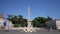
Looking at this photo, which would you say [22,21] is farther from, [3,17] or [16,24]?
[3,17]

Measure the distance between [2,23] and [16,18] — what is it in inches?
263

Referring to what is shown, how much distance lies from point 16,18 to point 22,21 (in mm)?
2766

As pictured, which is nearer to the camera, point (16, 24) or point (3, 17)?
point (16, 24)

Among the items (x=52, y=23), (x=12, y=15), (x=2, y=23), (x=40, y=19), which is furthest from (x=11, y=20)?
(x=52, y=23)

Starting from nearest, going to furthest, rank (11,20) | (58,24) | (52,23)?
(58,24), (52,23), (11,20)

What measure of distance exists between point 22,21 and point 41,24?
24.6 ft

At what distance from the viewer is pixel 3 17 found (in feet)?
239

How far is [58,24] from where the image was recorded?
63.1 meters

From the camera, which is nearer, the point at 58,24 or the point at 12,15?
the point at 58,24

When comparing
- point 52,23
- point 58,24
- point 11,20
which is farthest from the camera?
point 11,20

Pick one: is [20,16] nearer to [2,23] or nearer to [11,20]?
[11,20]

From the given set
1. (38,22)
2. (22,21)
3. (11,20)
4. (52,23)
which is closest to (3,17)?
(11,20)

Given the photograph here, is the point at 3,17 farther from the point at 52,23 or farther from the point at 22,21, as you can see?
the point at 52,23

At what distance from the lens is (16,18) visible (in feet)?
229
